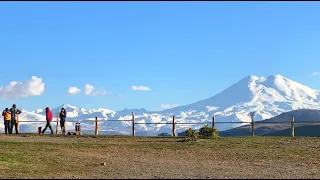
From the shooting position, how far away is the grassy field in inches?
770

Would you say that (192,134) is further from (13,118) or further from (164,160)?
(164,160)

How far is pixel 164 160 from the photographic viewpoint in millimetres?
24734

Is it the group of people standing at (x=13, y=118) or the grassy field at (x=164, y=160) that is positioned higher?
the group of people standing at (x=13, y=118)

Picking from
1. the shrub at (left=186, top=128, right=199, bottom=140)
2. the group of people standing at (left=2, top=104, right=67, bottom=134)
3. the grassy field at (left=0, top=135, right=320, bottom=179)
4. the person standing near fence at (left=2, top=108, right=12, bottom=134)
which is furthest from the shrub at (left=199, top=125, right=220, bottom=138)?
the person standing near fence at (left=2, top=108, right=12, bottom=134)

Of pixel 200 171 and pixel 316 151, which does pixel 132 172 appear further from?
pixel 316 151

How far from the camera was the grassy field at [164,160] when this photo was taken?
1956 cm

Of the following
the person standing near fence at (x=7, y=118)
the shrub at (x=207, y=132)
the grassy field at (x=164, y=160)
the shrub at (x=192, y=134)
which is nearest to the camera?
the grassy field at (x=164, y=160)

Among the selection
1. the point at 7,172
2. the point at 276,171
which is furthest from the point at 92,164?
the point at 276,171

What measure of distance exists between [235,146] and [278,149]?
Result: 262 centimetres

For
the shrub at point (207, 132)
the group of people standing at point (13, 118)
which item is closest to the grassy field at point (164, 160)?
the shrub at point (207, 132)

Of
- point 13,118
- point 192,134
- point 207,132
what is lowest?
point 192,134

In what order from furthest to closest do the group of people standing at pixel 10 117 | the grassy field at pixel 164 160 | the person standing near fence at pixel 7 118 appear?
the person standing near fence at pixel 7 118 → the group of people standing at pixel 10 117 → the grassy field at pixel 164 160

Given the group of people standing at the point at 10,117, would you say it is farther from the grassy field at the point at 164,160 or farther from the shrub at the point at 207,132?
the shrub at the point at 207,132

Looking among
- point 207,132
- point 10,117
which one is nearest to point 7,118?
point 10,117
